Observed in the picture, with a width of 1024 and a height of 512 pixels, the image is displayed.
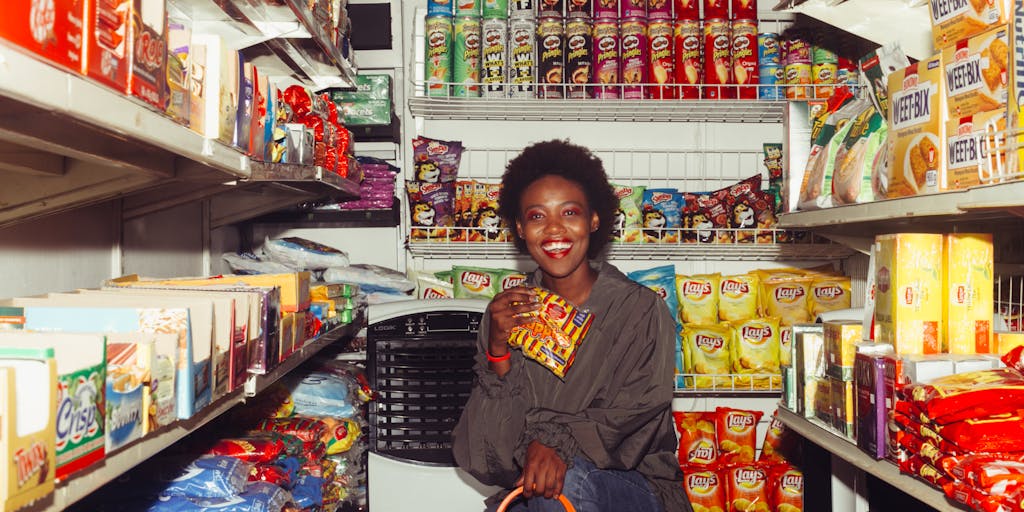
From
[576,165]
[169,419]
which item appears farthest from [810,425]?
[169,419]

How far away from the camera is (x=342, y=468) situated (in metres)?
2.83

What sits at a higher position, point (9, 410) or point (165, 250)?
point (165, 250)

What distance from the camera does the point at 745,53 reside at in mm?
3469

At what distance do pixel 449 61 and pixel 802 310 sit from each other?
181 centimetres

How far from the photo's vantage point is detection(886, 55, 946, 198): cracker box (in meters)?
1.58

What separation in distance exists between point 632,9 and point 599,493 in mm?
2148

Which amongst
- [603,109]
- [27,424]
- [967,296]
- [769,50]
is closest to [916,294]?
[967,296]

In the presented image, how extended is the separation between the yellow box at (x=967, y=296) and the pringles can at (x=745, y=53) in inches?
73.7

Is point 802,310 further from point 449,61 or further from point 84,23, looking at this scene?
point 84,23

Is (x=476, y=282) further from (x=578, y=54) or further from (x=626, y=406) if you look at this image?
(x=626, y=406)

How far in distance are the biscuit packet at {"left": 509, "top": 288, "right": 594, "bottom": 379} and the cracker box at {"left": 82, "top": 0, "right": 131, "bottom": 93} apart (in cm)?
148

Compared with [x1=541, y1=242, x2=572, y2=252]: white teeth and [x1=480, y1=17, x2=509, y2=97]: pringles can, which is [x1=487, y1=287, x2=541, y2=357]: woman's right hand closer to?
[x1=541, y1=242, x2=572, y2=252]: white teeth

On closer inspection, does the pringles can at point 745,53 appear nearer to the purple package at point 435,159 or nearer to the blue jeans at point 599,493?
the purple package at point 435,159

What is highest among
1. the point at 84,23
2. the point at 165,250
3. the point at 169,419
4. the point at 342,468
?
the point at 84,23
